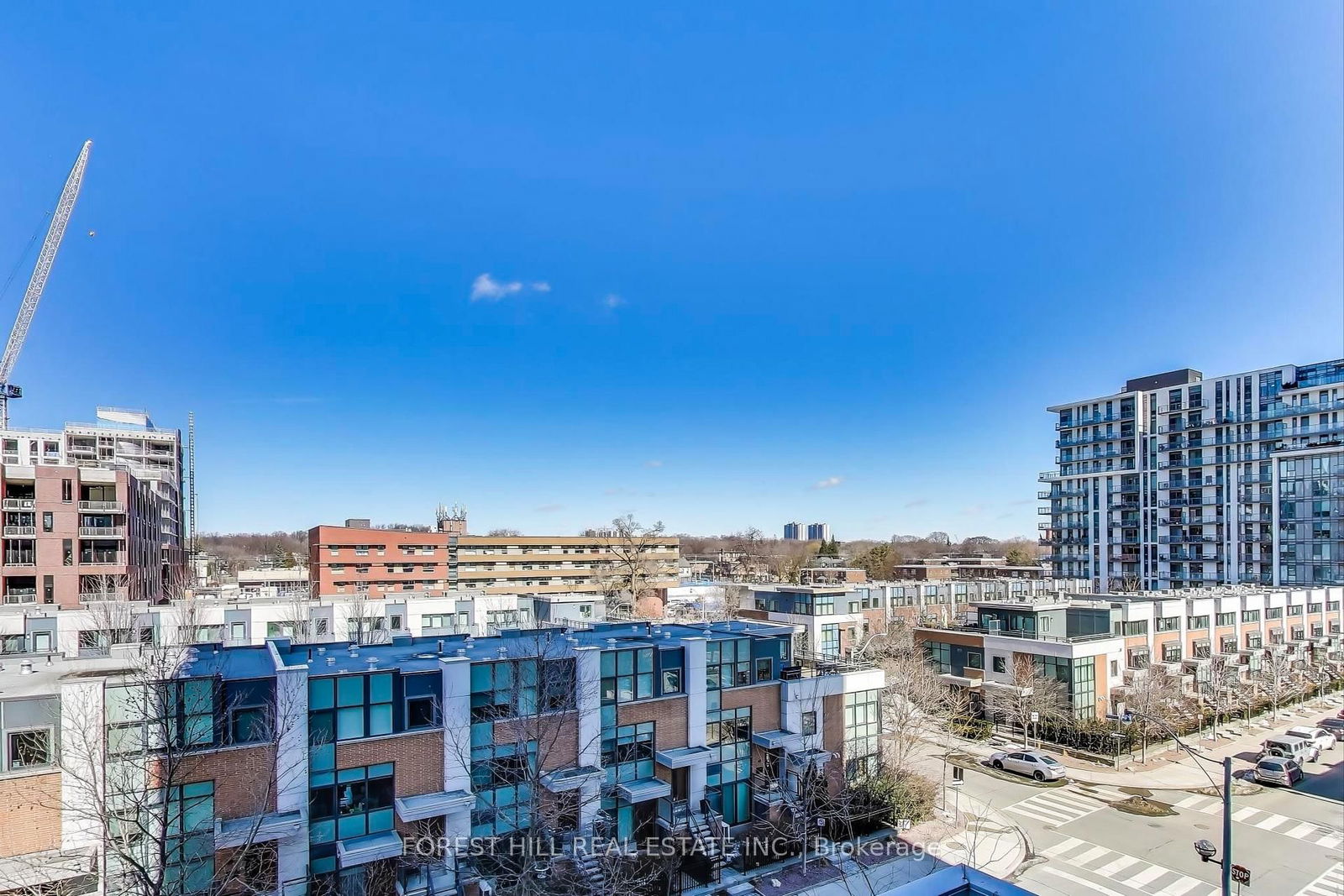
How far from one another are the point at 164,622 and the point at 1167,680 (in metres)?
52.8

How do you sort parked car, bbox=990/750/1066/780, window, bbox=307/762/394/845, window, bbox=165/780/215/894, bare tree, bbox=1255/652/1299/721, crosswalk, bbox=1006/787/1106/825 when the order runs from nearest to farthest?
1. window, bbox=165/780/215/894
2. window, bbox=307/762/394/845
3. crosswalk, bbox=1006/787/1106/825
4. parked car, bbox=990/750/1066/780
5. bare tree, bbox=1255/652/1299/721

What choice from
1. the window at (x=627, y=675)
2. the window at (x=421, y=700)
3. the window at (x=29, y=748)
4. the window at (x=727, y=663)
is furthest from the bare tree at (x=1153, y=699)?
the window at (x=29, y=748)

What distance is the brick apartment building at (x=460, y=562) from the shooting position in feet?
256

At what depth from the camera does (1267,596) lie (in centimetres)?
5147

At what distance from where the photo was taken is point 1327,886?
2108 cm

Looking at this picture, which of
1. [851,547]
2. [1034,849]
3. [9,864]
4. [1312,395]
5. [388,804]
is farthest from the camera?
[851,547]

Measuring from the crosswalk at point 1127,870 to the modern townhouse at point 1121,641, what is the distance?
14.9 m

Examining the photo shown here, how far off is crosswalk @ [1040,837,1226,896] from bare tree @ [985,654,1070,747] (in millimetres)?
10945

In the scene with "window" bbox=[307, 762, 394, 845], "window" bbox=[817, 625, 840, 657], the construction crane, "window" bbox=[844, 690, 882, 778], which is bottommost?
"window" bbox=[817, 625, 840, 657]

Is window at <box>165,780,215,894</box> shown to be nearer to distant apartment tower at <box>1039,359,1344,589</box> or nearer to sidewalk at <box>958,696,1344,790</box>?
sidewalk at <box>958,696,1344,790</box>

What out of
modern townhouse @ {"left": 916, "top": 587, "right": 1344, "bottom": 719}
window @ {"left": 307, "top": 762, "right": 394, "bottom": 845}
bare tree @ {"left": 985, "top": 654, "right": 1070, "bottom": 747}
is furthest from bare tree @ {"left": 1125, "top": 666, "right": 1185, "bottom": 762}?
window @ {"left": 307, "top": 762, "right": 394, "bottom": 845}

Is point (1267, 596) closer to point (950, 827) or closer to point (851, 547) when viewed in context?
point (950, 827)

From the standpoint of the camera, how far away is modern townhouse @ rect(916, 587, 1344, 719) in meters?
38.4

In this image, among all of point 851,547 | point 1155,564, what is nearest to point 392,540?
point 1155,564
